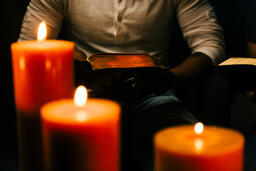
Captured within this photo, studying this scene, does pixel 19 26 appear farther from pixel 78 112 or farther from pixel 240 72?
pixel 78 112

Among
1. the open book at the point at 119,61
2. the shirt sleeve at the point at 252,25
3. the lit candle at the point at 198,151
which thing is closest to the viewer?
the lit candle at the point at 198,151

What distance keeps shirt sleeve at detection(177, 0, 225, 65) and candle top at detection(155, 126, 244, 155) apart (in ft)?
3.33

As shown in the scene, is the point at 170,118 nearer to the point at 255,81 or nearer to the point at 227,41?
the point at 255,81

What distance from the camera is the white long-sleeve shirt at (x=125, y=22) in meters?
1.49

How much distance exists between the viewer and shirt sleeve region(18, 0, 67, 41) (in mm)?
1492

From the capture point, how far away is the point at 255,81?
1.18 metres

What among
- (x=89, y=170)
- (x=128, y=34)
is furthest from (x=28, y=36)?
(x=89, y=170)

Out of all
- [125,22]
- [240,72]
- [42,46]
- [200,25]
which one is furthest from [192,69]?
[42,46]

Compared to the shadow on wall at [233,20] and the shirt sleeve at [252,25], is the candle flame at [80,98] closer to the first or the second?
the shirt sleeve at [252,25]

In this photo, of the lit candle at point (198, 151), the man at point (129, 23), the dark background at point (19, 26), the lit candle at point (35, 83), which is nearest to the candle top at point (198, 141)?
the lit candle at point (198, 151)

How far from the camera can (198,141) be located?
42 centimetres

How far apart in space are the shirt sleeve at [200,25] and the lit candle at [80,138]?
1.06 metres

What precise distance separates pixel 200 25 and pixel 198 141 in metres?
1.12

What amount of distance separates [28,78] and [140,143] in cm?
65
